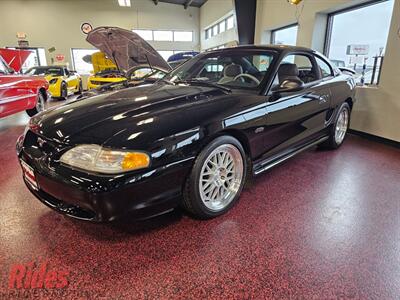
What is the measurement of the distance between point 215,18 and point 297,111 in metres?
11.7

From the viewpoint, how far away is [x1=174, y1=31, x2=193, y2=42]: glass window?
1501cm

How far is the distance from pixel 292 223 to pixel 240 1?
6966mm

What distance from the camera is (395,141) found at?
3549 mm

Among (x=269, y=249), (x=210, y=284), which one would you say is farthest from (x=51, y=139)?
(x=269, y=249)

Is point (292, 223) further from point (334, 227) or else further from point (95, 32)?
point (95, 32)

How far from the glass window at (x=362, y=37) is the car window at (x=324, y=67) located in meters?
1.48

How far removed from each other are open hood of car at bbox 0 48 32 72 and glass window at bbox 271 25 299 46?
557cm

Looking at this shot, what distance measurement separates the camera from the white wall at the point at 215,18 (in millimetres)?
10611

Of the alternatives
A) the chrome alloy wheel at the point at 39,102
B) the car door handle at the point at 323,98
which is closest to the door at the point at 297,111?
the car door handle at the point at 323,98

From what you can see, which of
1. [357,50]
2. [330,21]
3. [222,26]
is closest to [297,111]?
[357,50]

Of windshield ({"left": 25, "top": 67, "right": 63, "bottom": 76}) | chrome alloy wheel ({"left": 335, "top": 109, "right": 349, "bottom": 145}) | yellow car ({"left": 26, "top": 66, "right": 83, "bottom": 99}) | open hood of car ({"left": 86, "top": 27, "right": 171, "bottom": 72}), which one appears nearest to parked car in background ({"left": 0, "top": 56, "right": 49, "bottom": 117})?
open hood of car ({"left": 86, "top": 27, "right": 171, "bottom": 72})

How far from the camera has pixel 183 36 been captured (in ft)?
49.8

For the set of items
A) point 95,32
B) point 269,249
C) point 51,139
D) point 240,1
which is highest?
point 240,1

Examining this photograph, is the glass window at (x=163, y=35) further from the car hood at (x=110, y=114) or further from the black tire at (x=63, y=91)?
the car hood at (x=110, y=114)
